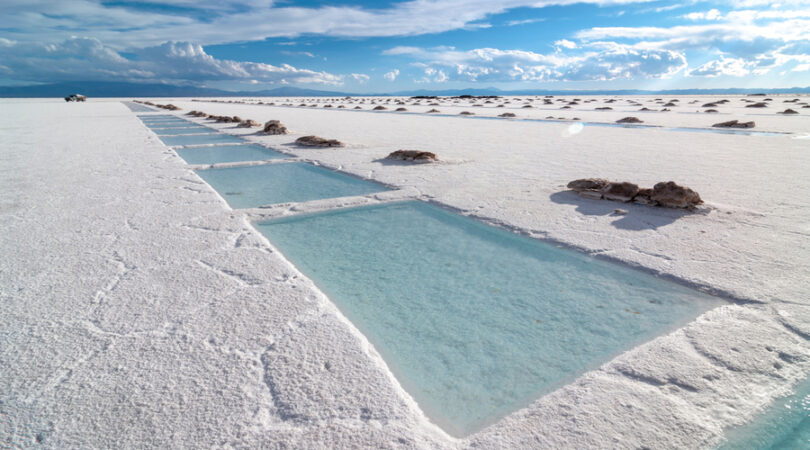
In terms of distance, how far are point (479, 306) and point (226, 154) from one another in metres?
5.82

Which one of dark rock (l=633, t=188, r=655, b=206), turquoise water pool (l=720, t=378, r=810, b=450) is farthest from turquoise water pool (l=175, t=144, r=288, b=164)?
turquoise water pool (l=720, t=378, r=810, b=450)

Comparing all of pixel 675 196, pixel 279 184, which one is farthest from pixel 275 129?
pixel 675 196

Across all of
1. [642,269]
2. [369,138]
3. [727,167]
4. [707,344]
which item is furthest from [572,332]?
[369,138]

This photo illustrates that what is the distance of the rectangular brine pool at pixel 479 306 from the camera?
56.6 inches

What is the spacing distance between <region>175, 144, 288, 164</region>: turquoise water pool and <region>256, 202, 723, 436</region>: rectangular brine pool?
11.8ft

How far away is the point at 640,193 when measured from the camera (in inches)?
140

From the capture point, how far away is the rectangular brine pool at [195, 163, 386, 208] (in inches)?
151

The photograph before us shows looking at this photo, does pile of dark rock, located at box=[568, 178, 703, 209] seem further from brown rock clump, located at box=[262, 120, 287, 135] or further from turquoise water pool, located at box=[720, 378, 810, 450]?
brown rock clump, located at box=[262, 120, 287, 135]

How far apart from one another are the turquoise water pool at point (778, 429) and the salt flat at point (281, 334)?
0.12 ft

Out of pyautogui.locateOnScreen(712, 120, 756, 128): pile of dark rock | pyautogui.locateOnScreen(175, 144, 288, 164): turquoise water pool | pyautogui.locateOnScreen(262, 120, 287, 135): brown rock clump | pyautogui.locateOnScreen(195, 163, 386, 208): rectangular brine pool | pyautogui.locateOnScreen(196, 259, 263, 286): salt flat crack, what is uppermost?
pyautogui.locateOnScreen(712, 120, 756, 128): pile of dark rock

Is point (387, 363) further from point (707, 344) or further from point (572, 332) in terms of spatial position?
point (707, 344)

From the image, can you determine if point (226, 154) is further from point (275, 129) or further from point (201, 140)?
point (275, 129)

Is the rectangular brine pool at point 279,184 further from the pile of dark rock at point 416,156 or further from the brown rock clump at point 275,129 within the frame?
the brown rock clump at point 275,129

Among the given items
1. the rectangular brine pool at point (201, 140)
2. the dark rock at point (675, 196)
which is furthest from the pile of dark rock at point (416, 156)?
the rectangular brine pool at point (201, 140)
